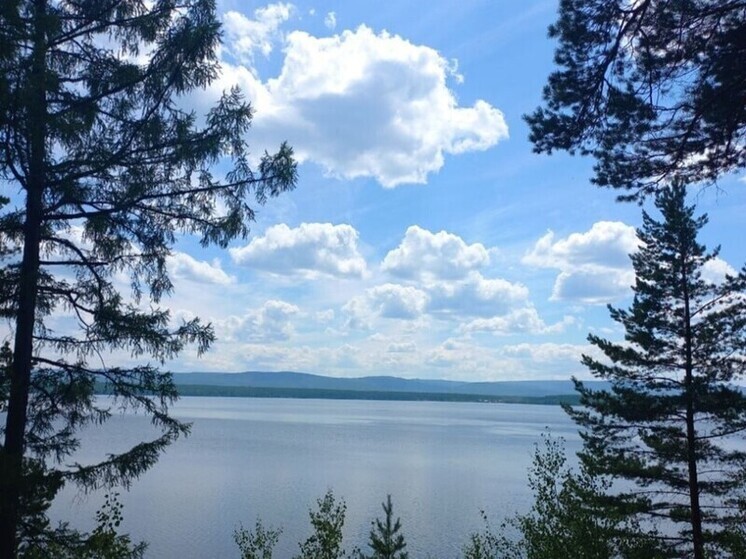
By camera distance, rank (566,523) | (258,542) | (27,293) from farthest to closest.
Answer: (258,542), (566,523), (27,293)

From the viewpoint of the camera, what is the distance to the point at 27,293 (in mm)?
6719

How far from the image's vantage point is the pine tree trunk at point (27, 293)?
6.28m

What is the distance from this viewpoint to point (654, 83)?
705cm

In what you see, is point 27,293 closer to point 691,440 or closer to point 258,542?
point 258,542

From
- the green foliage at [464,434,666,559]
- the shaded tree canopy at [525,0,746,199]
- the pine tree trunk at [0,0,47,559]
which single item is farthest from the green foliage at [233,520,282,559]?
the shaded tree canopy at [525,0,746,199]

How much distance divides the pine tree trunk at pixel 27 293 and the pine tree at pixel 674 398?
1321 centimetres

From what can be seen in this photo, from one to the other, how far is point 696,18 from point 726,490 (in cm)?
1385

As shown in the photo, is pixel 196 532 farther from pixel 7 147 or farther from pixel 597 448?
pixel 7 147

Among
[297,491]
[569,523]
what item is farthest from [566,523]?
[297,491]

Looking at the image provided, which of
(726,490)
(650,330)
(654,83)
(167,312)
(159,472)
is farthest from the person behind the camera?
(159,472)

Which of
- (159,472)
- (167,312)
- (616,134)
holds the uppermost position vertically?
(616,134)

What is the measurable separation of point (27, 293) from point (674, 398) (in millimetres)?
15803

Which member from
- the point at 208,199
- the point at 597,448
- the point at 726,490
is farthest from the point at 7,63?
the point at 726,490

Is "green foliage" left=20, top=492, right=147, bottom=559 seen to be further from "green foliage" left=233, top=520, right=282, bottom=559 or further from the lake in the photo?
"green foliage" left=233, top=520, right=282, bottom=559
